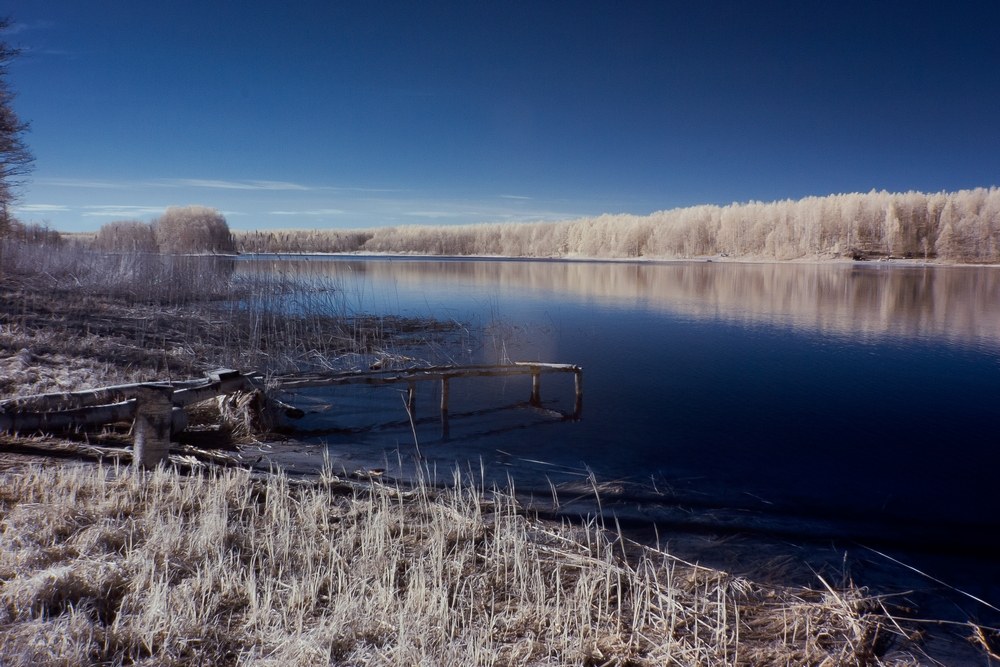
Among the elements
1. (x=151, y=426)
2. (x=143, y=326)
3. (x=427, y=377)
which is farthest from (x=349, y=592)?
(x=143, y=326)

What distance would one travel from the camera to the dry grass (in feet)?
10.3

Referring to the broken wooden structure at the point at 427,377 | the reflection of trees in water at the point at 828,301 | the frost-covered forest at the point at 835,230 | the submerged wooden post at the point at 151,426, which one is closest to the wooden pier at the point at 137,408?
the submerged wooden post at the point at 151,426

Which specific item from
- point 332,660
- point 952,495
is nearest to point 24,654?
point 332,660

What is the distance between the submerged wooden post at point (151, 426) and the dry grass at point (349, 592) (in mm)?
615

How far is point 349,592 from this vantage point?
3.58 m

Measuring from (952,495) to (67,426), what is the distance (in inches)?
358

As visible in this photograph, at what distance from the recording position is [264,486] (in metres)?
5.41

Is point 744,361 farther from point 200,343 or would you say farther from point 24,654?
point 24,654

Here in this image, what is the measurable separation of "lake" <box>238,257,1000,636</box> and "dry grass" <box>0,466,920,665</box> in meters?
1.26

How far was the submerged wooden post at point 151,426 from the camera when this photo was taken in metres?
5.66

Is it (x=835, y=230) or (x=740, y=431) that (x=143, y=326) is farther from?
(x=835, y=230)

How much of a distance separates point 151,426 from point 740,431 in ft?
23.8

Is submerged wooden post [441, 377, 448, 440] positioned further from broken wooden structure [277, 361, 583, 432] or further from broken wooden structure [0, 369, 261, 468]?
broken wooden structure [0, 369, 261, 468]

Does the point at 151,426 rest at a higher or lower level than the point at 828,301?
higher
